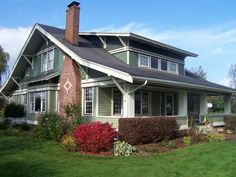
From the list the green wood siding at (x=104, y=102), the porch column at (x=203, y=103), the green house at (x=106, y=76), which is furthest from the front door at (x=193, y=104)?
the green wood siding at (x=104, y=102)

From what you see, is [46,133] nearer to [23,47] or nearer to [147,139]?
[147,139]

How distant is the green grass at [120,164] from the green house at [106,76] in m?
4.52

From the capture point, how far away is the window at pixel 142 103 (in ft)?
70.2

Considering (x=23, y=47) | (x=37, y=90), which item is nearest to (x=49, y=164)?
(x=37, y=90)

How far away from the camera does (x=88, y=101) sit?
20266mm

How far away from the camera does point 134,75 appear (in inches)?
628

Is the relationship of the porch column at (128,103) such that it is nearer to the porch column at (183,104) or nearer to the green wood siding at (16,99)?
the porch column at (183,104)

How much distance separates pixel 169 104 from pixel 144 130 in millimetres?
9066

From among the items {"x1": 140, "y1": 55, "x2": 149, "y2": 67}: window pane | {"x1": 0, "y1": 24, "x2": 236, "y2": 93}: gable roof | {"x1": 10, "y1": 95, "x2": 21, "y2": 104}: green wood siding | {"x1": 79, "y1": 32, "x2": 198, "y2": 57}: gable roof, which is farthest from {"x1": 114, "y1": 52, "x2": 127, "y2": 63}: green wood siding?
{"x1": 10, "y1": 95, "x2": 21, "y2": 104}: green wood siding

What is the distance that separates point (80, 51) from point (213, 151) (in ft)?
36.0

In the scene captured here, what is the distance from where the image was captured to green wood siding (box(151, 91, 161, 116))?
22.9 m

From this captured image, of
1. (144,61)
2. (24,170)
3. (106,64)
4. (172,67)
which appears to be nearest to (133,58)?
(144,61)

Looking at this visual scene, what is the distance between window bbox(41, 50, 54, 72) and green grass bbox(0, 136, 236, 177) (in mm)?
10994

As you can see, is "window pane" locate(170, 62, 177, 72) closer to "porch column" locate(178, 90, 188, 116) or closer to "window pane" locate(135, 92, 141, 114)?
"porch column" locate(178, 90, 188, 116)
